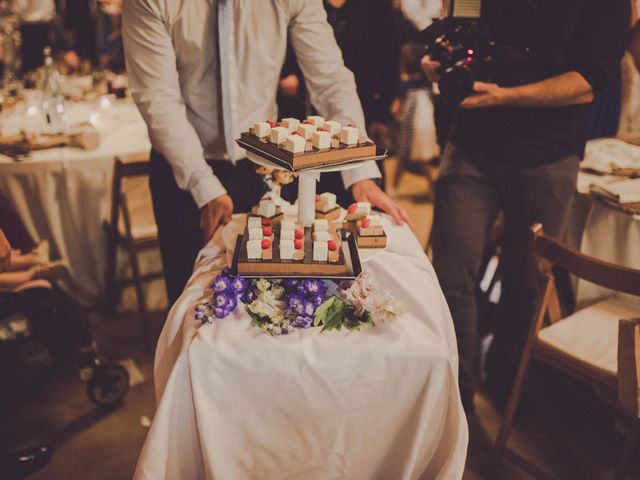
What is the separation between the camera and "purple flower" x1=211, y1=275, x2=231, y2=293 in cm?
130

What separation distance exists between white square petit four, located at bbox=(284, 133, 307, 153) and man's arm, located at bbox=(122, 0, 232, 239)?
1.25 feet

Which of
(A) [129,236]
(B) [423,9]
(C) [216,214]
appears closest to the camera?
(C) [216,214]

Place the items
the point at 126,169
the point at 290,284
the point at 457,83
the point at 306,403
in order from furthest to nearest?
the point at 126,169 → the point at 457,83 → the point at 290,284 → the point at 306,403


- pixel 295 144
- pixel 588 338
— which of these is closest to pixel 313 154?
pixel 295 144

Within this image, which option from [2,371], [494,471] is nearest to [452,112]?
[494,471]

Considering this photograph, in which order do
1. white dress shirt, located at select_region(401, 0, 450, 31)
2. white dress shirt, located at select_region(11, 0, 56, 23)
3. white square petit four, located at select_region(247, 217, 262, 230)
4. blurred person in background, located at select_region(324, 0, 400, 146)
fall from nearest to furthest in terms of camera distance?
white square petit four, located at select_region(247, 217, 262, 230) → blurred person in background, located at select_region(324, 0, 400, 146) → white dress shirt, located at select_region(401, 0, 450, 31) → white dress shirt, located at select_region(11, 0, 56, 23)

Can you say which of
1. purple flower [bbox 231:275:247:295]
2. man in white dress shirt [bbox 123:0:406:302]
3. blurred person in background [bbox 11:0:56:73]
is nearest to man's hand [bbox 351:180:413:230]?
man in white dress shirt [bbox 123:0:406:302]

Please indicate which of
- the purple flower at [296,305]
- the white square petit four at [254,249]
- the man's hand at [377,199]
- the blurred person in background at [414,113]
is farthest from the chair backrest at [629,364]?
the blurred person in background at [414,113]

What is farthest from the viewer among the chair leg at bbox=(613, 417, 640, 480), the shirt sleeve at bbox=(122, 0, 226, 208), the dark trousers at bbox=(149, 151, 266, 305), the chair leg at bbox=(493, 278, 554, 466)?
the dark trousers at bbox=(149, 151, 266, 305)

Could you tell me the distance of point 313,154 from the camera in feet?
4.55

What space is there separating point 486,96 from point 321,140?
2.35 ft

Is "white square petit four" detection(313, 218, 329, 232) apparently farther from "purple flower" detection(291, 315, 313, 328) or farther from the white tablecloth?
the white tablecloth

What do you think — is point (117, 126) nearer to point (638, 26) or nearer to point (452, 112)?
point (452, 112)

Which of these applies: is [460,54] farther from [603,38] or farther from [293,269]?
[293,269]
